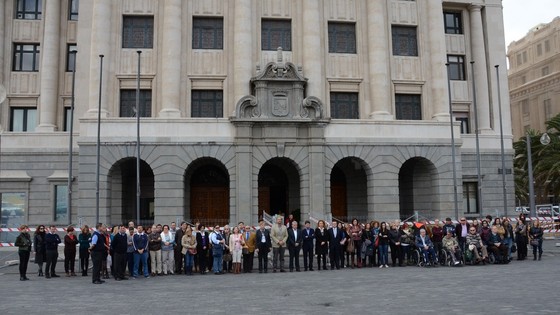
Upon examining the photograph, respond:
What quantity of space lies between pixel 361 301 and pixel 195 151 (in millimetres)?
19855

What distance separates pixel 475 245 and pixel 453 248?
111 cm

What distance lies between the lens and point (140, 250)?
19141mm

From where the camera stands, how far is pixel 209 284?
16.5 metres

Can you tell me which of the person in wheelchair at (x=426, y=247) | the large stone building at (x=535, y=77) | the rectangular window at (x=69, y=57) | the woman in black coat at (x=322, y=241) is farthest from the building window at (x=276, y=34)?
the large stone building at (x=535, y=77)

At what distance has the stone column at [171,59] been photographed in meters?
31.8

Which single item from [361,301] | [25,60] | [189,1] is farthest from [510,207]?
[25,60]

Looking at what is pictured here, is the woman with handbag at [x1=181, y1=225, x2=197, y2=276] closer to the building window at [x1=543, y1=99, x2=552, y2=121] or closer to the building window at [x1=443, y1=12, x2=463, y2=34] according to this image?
the building window at [x1=443, y1=12, x2=463, y2=34]

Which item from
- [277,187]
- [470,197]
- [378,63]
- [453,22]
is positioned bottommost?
[470,197]

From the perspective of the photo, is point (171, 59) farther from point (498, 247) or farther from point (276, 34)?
point (498, 247)

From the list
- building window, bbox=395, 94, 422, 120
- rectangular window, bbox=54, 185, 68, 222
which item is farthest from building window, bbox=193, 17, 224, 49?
rectangular window, bbox=54, 185, 68, 222

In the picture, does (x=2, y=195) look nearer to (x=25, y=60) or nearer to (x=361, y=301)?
(x=25, y=60)

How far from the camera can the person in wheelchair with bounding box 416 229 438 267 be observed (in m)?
20.7

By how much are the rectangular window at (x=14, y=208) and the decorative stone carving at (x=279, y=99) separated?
1474 centimetres

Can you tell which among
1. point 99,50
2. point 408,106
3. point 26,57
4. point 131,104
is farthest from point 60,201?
point 408,106
